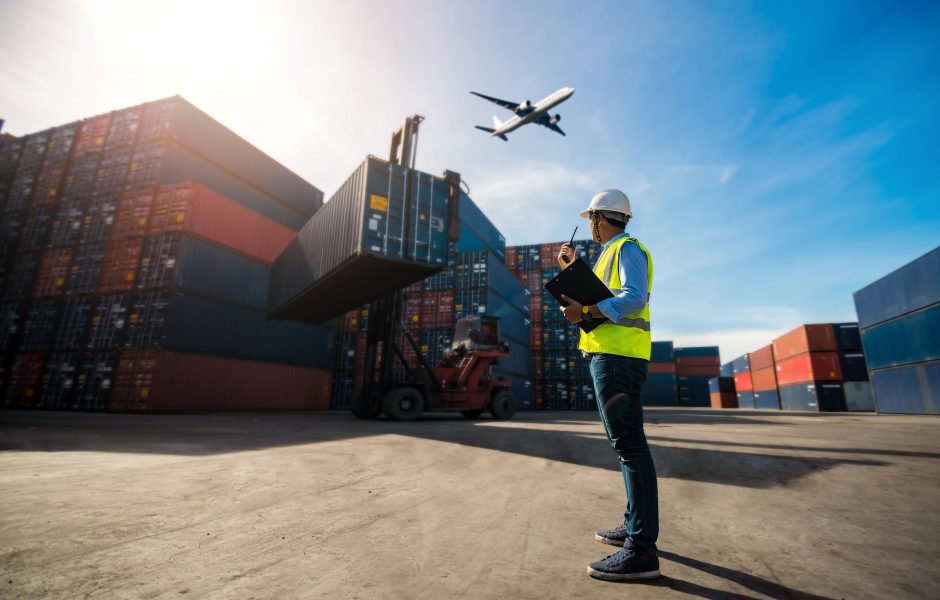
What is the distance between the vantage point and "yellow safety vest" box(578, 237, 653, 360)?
2.34 metres

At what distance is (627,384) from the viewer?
230cm

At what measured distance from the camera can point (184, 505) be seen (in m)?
2.98

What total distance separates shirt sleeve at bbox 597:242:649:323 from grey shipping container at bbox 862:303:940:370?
22.4 metres

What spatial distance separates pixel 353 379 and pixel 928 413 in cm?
2698

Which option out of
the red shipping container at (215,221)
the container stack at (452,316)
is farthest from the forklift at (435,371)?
the red shipping container at (215,221)

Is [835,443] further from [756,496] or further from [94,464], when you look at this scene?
[94,464]

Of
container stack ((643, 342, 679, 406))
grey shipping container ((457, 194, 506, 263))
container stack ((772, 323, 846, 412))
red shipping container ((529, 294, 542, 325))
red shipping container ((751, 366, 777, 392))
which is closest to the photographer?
grey shipping container ((457, 194, 506, 263))

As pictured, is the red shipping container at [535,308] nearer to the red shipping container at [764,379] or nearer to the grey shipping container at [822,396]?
the grey shipping container at [822,396]

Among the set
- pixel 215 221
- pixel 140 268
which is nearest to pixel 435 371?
pixel 215 221

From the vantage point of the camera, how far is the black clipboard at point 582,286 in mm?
2363

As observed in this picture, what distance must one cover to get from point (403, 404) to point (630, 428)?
1057 cm

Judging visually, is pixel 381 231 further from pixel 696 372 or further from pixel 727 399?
pixel 696 372

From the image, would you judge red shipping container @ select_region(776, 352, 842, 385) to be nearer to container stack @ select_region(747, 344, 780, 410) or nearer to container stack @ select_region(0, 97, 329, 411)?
container stack @ select_region(747, 344, 780, 410)

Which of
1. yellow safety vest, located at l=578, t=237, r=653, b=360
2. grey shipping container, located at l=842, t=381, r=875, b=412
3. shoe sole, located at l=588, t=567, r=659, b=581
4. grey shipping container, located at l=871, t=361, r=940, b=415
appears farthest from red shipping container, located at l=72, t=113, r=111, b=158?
grey shipping container, located at l=842, t=381, r=875, b=412
